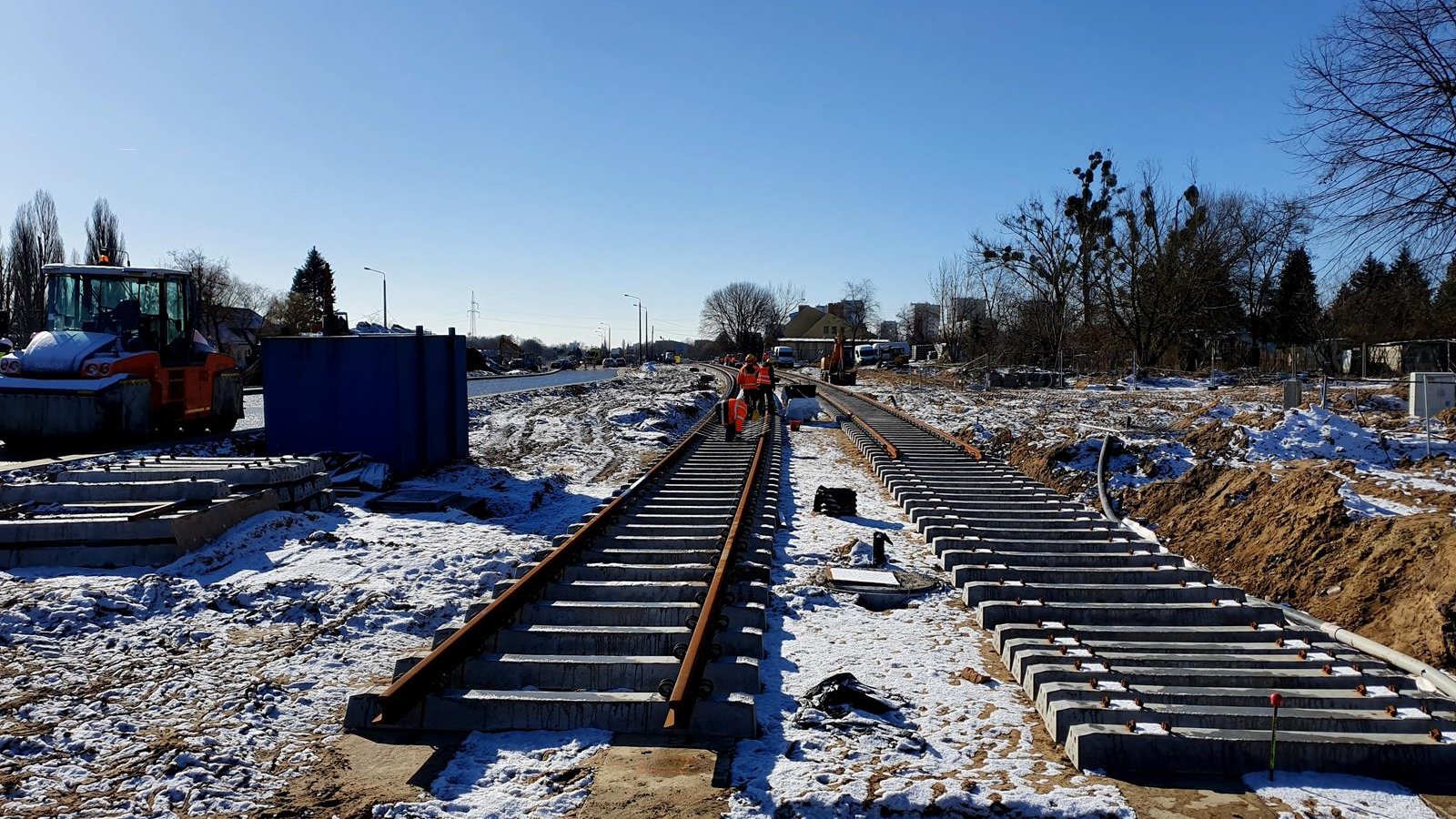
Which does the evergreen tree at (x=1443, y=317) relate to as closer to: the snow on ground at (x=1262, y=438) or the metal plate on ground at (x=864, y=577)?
the snow on ground at (x=1262, y=438)

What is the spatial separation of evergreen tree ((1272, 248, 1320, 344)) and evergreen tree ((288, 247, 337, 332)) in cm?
5319

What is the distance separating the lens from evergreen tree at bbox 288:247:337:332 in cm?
1572

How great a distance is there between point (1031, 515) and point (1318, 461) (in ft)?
13.4

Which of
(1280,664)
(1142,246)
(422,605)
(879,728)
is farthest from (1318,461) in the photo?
(1142,246)

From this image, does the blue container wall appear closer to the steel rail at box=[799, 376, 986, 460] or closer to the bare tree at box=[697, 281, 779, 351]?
the steel rail at box=[799, 376, 986, 460]

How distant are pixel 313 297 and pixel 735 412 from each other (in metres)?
52.5

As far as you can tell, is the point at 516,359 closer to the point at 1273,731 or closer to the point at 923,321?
the point at 923,321

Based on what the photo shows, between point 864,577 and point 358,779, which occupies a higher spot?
point 864,577

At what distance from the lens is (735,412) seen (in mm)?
17734

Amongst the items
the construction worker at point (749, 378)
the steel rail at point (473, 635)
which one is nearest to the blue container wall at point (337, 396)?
the steel rail at point (473, 635)

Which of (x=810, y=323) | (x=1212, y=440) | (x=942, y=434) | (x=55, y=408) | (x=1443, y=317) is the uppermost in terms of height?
(x=810, y=323)

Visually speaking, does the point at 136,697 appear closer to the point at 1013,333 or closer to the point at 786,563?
the point at 786,563

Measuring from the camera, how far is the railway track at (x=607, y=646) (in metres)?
4.52

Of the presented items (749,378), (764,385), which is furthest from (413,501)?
(764,385)
